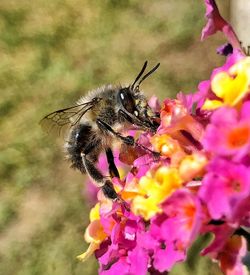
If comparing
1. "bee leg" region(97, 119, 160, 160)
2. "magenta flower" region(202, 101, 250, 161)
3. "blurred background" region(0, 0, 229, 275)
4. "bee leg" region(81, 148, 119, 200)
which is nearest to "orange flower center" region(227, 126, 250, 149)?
"magenta flower" region(202, 101, 250, 161)

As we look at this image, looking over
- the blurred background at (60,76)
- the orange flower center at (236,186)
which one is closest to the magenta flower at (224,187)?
the orange flower center at (236,186)

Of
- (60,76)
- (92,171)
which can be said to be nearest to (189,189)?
(92,171)

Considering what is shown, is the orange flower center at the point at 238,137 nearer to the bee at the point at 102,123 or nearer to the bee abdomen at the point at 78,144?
the bee at the point at 102,123

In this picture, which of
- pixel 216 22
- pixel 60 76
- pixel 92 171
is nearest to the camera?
pixel 216 22

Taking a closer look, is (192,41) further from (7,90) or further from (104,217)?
(104,217)

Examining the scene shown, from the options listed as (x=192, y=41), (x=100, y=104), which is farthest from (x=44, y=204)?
(x=100, y=104)

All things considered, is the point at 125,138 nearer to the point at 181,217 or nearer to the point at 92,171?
the point at 92,171

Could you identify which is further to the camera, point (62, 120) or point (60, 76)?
point (60, 76)
